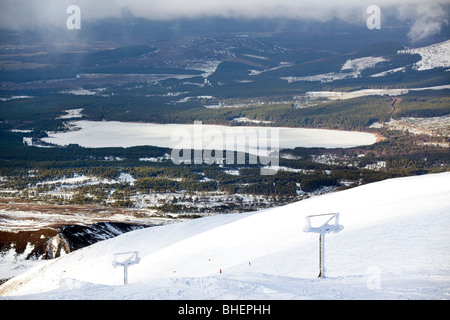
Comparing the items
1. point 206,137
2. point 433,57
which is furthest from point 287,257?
point 433,57

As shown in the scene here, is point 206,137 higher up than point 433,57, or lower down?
lower down

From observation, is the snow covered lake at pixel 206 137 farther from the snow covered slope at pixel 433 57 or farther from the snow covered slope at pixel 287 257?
the snow covered slope at pixel 433 57

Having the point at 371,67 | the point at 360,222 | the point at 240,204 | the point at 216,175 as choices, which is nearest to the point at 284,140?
the point at 216,175

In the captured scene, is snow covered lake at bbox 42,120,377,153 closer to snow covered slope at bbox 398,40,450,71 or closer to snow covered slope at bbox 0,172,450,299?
snow covered slope at bbox 0,172,450,299

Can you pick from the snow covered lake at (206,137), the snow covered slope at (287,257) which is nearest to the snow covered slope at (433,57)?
the snow covered lake at (206,137)

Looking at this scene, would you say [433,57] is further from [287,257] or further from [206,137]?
[287,257]

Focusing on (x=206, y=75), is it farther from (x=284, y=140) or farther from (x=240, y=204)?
(x=240, y=204)

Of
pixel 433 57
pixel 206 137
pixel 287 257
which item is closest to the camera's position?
pixel 287 257
